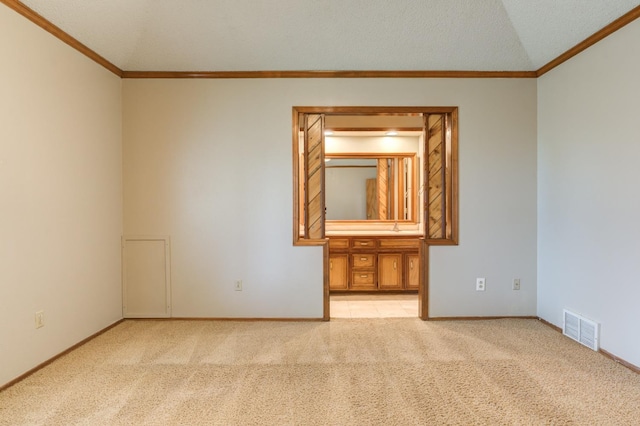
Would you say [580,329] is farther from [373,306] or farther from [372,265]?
[372,265]

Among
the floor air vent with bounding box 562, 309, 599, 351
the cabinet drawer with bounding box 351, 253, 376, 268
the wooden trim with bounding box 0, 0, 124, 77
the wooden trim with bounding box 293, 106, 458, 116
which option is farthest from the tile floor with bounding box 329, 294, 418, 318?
the wooden trim with bounding box 0, 0, 124, 77

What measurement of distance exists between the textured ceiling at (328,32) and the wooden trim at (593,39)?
0.15 ft

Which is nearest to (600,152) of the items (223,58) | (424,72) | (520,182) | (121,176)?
(520,182)

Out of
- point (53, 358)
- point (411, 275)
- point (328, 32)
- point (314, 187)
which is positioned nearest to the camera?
point (53, 358)

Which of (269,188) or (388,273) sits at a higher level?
(269,188)

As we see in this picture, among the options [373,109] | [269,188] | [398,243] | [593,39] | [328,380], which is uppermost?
[593,39]

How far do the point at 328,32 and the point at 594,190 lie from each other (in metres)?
2.61

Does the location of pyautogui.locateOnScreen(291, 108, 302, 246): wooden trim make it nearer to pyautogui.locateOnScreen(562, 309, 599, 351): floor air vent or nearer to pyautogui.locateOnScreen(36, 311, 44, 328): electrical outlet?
pyautogui.locateOnScreen(36, 311, 44, 328): electrical outlet

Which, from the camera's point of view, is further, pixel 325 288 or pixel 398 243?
pixel 398 243

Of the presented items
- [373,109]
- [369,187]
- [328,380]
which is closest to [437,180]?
[373,109]

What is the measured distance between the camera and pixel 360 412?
2.15 metres

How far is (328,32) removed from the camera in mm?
3410

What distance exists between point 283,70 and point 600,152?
2860mm

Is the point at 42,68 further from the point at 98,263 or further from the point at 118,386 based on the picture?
the point at 118,386
